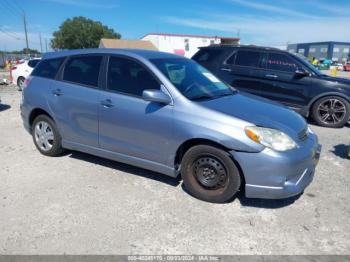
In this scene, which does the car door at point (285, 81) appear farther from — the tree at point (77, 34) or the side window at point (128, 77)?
the tree at point (77, 34)

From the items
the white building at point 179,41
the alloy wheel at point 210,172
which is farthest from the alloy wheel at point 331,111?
the white building at point 179,41

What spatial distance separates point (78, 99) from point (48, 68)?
3.25 feet

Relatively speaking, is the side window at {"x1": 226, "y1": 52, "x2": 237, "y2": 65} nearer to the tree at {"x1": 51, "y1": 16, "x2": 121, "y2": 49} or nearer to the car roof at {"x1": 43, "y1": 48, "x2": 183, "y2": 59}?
the car roof at {"x1": 43, "y1": 48, "x2": 183, "y2": 59}

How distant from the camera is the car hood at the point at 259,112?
3435mm

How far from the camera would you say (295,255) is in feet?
9.14

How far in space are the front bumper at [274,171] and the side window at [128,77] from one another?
1.42m

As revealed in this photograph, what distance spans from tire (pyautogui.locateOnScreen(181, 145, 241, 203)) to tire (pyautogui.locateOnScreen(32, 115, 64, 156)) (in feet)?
7.63

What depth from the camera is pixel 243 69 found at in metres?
7.97

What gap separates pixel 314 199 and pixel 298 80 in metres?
4.42

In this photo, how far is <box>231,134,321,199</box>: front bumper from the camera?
320cm

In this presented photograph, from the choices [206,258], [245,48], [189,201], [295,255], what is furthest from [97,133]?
[245,48]

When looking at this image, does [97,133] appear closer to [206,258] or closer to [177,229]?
[177,229]

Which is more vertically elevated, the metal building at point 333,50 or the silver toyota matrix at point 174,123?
the metal building at point 333,50

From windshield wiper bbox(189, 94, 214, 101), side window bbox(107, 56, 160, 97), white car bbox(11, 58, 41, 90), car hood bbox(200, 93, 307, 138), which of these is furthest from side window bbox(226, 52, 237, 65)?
white car bbox(11, 58, 41, 90)
